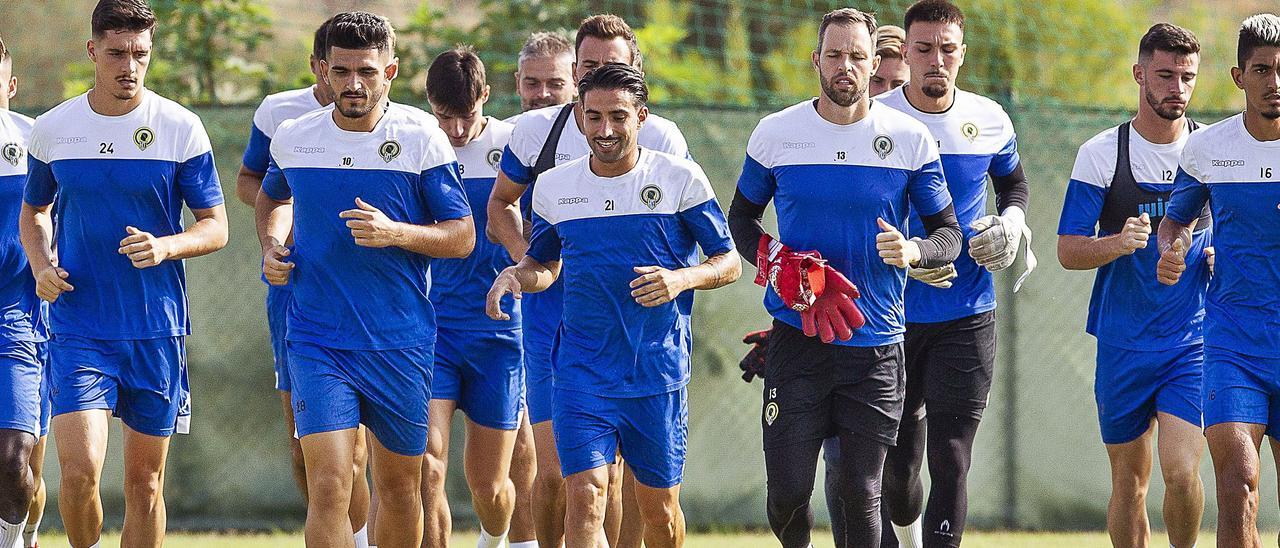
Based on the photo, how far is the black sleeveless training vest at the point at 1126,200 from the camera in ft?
24.0

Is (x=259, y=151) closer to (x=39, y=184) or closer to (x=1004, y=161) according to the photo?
(x=39, y=184)

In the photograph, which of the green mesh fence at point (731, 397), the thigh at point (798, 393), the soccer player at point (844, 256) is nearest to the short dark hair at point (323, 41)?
the soccer player at point (844, 256)

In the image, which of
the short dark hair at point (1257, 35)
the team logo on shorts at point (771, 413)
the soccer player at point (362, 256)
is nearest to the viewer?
the short dark hair at point (1257, 35)

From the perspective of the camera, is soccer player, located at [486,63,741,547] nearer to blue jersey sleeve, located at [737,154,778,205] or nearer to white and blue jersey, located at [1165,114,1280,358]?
blue jersey sleeve, located at [737,154,778,205]

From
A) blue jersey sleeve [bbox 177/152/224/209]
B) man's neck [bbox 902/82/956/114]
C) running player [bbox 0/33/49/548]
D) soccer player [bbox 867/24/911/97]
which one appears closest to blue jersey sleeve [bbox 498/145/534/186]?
blue jersey sleeve [bbox 177/152/224/209]

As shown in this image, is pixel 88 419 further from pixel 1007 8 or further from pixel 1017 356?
pixel 1007 8

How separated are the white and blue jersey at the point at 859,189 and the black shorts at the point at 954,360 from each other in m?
0.54

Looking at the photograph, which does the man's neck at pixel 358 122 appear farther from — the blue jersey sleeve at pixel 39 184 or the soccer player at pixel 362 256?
the blue jersey sleeve at pixel 39 184

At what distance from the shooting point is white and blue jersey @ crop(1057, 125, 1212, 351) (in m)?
7.34

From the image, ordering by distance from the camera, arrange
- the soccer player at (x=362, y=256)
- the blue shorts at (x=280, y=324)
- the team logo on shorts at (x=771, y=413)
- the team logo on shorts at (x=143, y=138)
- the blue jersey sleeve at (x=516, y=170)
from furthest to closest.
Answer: the blue shorts at (x=280, y=324)
the blue jersey sleeve at (x=516, y=170)
the team logo on shorts at (x=143, y=138)
the team logo on shorts at (x=771, y=413)
the soccer player at (x=362, y=256)

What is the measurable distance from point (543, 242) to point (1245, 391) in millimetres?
2638

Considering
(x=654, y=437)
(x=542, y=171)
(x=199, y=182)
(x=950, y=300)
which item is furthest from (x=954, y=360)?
(x=199, y=182)

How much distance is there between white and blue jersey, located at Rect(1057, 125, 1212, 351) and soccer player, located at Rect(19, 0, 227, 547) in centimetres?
359

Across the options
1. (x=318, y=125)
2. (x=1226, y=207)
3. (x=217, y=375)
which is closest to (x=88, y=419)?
(x=318, y=125)
